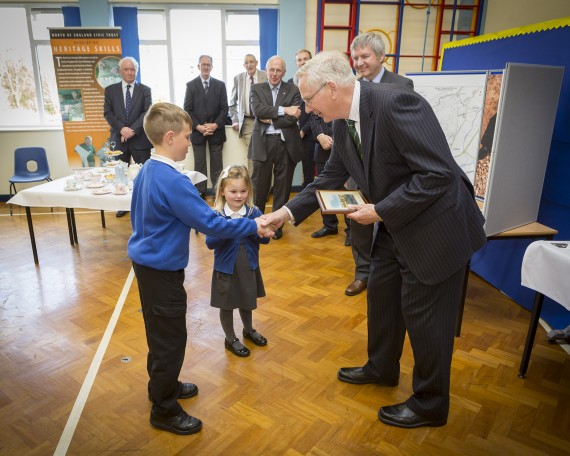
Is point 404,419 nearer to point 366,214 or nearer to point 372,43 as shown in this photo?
point 366,214

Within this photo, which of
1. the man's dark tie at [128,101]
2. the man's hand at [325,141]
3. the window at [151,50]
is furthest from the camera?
the window at [151,50]

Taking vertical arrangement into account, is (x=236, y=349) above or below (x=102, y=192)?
below

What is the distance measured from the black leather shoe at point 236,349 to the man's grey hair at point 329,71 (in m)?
1.56

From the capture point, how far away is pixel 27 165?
594cm

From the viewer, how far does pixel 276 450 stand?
6.04 ft

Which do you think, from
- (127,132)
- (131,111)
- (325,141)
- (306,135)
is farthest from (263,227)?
(131,111)

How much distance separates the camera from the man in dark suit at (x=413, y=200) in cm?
154

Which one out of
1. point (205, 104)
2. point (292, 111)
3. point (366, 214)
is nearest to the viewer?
point (366, 214)

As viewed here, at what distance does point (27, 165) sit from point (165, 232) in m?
5.29

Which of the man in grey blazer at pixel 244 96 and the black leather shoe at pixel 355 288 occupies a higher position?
the man in grey blazer at pixel 244 96

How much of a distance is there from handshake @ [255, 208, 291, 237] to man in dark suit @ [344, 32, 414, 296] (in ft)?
4.25

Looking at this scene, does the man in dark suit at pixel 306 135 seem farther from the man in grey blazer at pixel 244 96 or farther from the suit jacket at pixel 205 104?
the suit jacket at pixel 205 104

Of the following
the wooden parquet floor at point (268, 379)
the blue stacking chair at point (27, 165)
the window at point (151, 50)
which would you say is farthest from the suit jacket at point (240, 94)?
the wooden parquet floor at point (268, 379)

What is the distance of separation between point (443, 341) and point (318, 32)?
5.38 m
